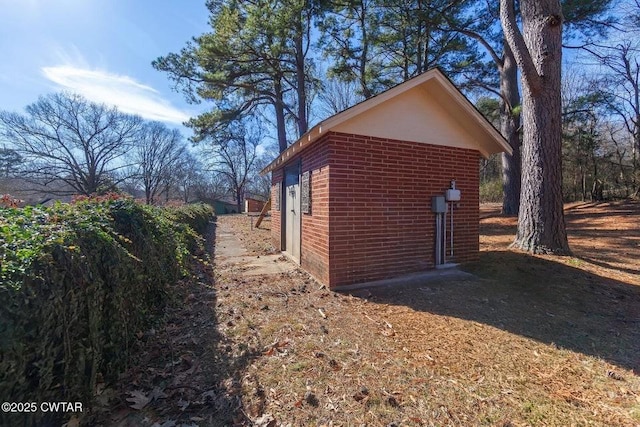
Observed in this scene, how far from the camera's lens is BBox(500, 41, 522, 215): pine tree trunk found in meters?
12.0

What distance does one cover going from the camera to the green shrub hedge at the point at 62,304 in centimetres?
159

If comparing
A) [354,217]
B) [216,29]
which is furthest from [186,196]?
[354,217]

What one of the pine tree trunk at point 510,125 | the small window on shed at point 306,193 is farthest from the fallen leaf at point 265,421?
the pine tree trunk at point 510,125

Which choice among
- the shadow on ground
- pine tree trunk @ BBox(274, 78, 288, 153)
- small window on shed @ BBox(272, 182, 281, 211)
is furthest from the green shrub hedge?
pine tree trunk @ BBox(274, 78, 288, 153)

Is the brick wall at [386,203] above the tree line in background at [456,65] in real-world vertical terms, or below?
below

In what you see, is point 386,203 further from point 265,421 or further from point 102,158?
point 102,158

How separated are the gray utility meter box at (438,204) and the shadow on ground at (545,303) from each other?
1274 millimetres

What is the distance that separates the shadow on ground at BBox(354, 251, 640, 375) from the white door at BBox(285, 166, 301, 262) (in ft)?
8.75

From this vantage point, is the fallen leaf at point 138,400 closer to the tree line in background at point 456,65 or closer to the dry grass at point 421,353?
the dry grass at point 421,353

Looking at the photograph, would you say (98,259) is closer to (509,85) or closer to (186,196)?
(509,85)

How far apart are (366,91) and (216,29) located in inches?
298

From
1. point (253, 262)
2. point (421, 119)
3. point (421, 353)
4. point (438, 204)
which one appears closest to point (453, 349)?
point (421, 353)

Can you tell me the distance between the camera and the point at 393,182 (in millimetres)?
5234

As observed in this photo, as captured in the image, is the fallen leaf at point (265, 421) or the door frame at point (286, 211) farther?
the door frame at point (286, 211)
